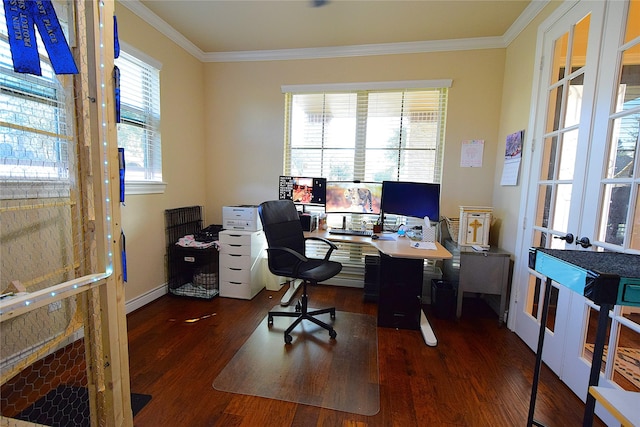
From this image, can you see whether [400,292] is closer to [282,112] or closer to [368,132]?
[368,132]

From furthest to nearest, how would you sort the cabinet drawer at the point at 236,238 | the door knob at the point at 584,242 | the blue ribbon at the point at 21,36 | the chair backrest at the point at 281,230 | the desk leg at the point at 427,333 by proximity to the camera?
the cabinet drawer at the point at 236,238
the chair backrest at the point at 281,230
the desk leg at the point at 427,333
the door knob at the point at 584,242
the blue ribbon at the point at 21,36

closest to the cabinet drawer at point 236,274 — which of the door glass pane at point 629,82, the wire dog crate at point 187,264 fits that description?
the wire dog crate at point 187,264

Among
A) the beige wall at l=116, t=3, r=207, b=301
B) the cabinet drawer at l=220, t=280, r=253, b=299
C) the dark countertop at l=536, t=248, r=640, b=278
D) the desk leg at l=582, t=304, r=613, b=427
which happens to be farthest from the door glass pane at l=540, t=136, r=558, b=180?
the beige wall at l=116, t=3, r=207, b=301

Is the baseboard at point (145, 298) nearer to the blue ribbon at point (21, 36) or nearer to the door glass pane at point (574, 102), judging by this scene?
the blue ribbon at point (21, 36)

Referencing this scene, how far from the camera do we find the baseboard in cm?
249

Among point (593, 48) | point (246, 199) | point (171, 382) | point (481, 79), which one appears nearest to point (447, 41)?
point (481, 79)

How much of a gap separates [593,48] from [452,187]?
153 cm

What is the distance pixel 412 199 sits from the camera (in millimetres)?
2625

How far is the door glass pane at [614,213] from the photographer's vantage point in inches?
55.1

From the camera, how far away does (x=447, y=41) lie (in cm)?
279

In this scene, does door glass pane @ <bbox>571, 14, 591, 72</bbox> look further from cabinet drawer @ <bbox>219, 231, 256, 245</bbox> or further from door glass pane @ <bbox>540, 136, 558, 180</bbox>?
cabinet drawer @ <bbox>219, 231, 256, 245</bbox>

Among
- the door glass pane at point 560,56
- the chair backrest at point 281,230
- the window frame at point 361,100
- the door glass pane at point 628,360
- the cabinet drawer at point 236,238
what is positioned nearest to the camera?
the door glass pane at point 628,360

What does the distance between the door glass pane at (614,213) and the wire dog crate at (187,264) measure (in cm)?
299

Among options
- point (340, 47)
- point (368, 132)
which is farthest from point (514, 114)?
point (340, 47)
